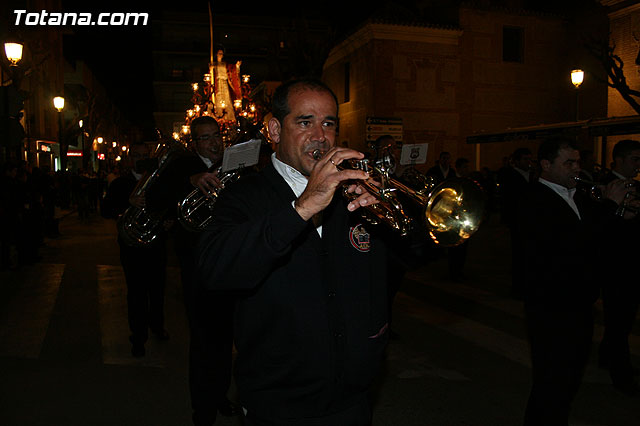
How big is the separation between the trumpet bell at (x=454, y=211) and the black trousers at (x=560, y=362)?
1.19 metres

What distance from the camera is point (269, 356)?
2008 mm

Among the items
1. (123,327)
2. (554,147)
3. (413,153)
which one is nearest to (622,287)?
(554,147)

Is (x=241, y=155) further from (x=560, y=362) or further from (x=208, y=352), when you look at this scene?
(x=560, y=362)

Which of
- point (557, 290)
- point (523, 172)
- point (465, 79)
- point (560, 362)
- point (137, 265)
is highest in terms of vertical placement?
point (465, 79)

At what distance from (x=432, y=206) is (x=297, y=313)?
861 mm

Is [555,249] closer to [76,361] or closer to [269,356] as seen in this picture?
[269,356]

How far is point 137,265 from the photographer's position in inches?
216

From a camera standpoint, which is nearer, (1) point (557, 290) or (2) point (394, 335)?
(1) point (557, 290)

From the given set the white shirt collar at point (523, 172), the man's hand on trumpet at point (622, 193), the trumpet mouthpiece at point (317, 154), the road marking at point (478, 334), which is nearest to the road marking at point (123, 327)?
the road marking at point (478, 334)

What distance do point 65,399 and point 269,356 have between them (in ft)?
10.7

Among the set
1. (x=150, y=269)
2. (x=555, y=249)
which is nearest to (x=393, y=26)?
(x=150, y=269)

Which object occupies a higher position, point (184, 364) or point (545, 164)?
point (545, 164)

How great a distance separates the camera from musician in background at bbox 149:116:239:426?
3795mm

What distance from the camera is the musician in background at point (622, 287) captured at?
14.6 feet
